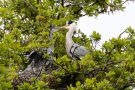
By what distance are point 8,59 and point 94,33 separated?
128 centimetres

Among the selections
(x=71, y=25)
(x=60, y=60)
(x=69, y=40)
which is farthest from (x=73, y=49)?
(x=60, y=60)

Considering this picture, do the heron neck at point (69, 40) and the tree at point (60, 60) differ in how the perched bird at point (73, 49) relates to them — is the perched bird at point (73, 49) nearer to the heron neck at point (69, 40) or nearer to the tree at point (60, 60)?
the heron neck at point (69, 40)

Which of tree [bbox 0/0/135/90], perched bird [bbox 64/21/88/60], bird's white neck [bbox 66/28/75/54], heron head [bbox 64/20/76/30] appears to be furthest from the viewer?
heron head [bbox 64/20/76/30]

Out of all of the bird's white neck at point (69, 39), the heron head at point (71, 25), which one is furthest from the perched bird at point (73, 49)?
the heron head at point (71, 25)

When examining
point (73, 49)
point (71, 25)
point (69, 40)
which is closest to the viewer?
point (73, 49)

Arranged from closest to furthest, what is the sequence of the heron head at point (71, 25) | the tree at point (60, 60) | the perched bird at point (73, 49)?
the tree at point (60, 60) → the perched bird at point (73, 49) → the heron head at point (71, 25)

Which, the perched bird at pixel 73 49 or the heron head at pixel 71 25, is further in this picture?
the heron head at pixel 71 25

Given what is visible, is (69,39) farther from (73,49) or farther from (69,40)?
(73,49)

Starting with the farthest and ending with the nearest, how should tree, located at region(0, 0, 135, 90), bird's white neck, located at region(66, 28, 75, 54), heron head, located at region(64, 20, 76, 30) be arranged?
heron head, located at region(64, 20, 76, 30) < bird's white neck, located at region(66, 28, 75, 54) < tree, located at region(0, 0, 135, 90)

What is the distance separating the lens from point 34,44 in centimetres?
704

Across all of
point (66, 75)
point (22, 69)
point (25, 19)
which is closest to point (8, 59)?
point (66, 75)

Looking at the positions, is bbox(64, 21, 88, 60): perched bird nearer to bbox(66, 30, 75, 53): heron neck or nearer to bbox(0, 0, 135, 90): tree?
bbox(66, 30, 75, 53): heron neck

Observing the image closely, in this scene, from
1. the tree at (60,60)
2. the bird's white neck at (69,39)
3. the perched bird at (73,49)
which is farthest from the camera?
the bird's white neck at (69,39)

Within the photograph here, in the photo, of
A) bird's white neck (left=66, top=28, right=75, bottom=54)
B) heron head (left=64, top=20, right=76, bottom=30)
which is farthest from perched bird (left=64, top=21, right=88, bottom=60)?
heron head (left=64, top=20, right=76, bottom=30)
